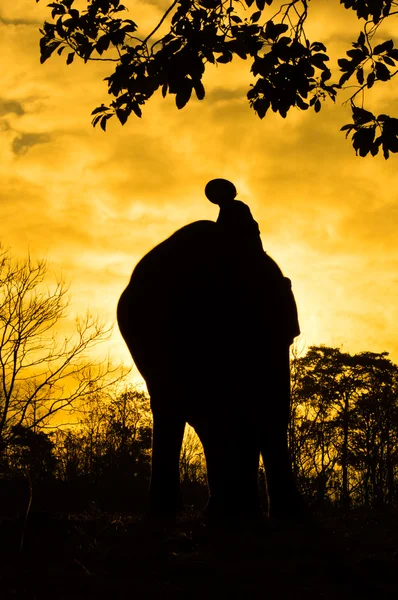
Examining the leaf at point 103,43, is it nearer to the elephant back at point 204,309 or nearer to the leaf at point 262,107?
the leaf at point 262,107

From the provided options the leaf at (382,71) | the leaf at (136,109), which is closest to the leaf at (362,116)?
the leaf at (382,71)

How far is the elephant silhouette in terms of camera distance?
18.6 feet

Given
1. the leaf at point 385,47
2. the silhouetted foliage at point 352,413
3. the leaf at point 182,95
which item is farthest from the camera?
the silhouetted foliage at point 352,413

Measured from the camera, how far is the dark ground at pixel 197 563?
3.61m

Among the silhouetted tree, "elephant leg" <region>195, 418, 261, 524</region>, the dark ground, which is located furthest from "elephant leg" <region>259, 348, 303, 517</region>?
the silhouetted tree

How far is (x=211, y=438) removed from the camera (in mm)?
5621

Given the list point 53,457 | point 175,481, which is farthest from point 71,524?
point 53,457

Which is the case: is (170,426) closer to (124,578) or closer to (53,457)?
(124,578)

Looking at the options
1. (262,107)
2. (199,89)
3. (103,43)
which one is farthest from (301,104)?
(103,43)

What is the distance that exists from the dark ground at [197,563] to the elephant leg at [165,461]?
1.76 ft

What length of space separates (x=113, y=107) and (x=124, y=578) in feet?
10.5

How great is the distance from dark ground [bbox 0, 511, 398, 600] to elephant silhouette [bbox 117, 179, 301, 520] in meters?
0.53

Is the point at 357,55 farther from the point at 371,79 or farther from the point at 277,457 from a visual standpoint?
the point at 277,457

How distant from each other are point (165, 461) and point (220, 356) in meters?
1.16
